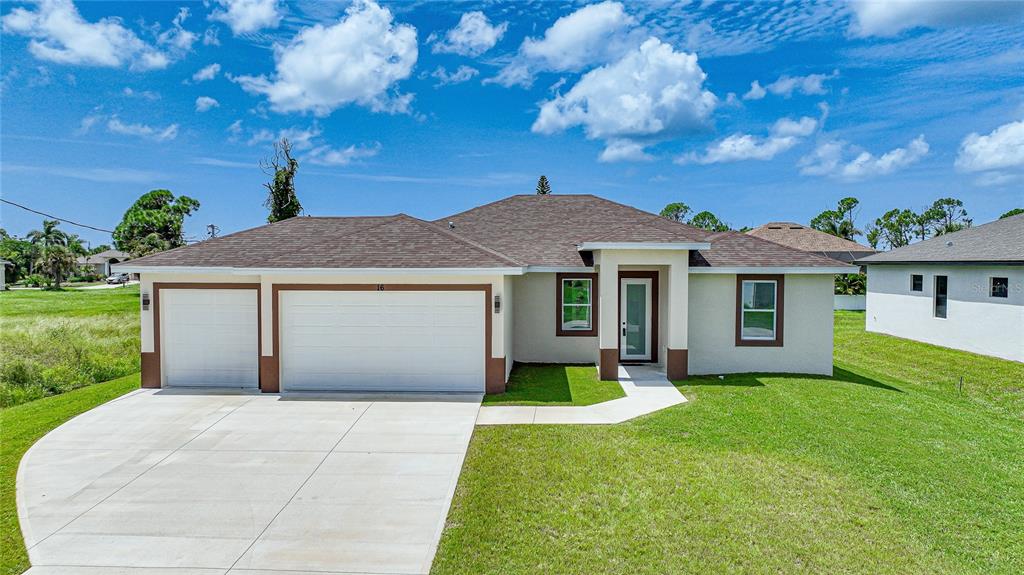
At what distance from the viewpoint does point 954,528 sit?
4.96m

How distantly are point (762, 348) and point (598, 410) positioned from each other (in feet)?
18.8

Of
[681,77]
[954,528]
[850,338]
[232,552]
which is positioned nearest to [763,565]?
[954,528]

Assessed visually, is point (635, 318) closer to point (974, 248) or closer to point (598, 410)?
point (598, 410)

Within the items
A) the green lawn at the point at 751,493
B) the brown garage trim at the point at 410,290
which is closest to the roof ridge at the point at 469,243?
the brown garage trim at the point at 410,290

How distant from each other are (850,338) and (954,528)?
56.7 feet

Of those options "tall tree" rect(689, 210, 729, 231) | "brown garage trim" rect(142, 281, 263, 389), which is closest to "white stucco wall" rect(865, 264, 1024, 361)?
"brown garage trim" rect(142, 281, 263, 389)

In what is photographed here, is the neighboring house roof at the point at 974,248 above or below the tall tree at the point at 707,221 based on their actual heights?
below

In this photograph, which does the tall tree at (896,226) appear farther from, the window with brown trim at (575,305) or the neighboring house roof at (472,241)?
the window with brown trim at (575,305)

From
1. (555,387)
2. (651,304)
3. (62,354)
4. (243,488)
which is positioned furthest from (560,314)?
(62,354)

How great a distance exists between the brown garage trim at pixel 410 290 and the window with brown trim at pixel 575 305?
138 inches

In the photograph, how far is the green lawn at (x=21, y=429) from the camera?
4.60 meters

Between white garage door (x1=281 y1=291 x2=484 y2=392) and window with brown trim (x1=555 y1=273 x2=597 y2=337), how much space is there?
3584 mm

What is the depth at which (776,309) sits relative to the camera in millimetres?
12188

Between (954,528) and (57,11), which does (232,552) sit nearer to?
(954,528)
